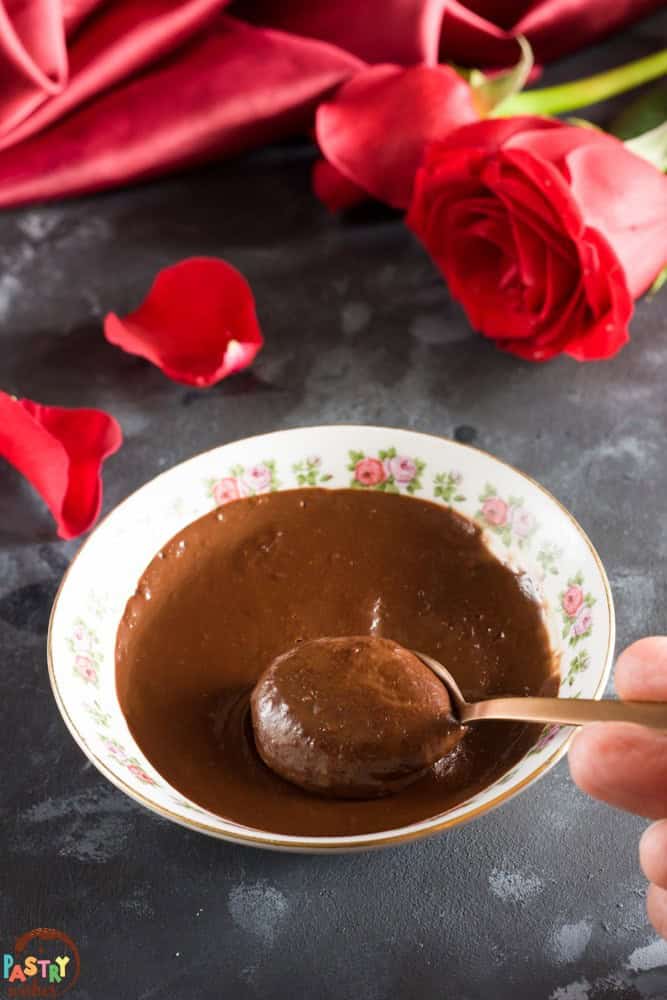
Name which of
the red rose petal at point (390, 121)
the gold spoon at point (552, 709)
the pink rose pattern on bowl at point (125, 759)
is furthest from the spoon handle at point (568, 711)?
the red rose petal at point (390, 121)

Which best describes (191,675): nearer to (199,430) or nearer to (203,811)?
(203,811)

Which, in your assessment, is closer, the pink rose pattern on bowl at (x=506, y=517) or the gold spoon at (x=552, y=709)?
the gold spoon at (x=552, y=709)

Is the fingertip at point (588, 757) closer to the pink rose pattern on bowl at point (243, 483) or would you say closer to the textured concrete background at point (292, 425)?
the textured concrete background at point (292, 425)

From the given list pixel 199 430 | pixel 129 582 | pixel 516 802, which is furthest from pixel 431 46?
pixel 516 802

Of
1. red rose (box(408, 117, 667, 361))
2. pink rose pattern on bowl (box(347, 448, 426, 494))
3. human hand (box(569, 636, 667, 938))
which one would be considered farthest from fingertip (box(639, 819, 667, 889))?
red rose (box(408, 117, 667, 361))

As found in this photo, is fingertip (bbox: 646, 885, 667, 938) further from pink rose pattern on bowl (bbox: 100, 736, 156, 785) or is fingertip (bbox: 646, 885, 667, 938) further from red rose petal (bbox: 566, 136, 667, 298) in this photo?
red rose petal (bbox: 566, 136, 667, 298)
